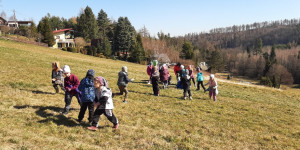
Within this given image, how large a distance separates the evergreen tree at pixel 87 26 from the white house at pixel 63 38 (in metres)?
4.75

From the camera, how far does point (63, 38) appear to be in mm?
73250

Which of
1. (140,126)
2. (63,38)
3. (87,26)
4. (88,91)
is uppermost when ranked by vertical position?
(87,26)

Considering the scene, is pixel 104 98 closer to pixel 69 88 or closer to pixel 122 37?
pixel 69 88

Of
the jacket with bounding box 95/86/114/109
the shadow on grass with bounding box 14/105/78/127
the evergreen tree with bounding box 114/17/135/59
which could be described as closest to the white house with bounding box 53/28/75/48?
the evergreen tree with bounding box 114/17/135/59

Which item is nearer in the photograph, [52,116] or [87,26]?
[52,116]

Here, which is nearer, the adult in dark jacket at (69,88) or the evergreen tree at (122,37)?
the adult in dark jacket at (69,88)

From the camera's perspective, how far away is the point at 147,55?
78688 millimetres

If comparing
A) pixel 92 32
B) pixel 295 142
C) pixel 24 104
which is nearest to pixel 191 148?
pixel 295 142

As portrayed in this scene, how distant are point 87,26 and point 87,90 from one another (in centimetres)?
7974

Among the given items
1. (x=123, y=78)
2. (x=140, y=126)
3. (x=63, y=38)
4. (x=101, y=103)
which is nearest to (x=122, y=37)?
(x=63, y=38)

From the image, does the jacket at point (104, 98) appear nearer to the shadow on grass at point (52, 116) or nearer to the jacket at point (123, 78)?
the shadow on grass at point (52, 116)

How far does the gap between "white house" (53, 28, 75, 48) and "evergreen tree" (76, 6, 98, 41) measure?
15.6ft

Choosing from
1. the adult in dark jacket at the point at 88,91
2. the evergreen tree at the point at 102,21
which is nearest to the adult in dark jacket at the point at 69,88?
the adult in dark jacket at the point at 88,91

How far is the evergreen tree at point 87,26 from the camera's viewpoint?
3167 inches
